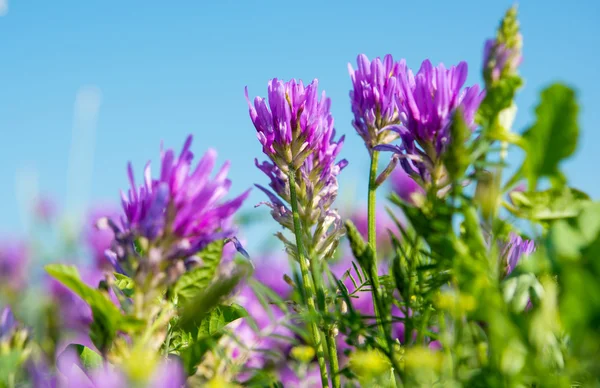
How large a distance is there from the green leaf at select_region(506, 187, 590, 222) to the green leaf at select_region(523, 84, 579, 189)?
39mm

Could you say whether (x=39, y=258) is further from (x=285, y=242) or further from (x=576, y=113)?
(x=576, y=113)

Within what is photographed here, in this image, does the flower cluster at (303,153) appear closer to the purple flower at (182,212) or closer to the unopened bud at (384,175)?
the unopened bud at (384,175)

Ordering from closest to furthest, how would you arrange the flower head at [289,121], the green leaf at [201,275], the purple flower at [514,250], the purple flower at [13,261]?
the green leaf at [201,275]
the purple flower at [514,250]
the flower head at [289,121]
the purple flower at [13,261]

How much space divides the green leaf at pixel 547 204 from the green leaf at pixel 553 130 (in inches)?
1.5

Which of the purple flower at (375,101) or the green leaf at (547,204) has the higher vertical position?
the purple flower at (375,101)

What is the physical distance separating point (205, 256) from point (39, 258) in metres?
2.00

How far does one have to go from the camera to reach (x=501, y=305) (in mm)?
545

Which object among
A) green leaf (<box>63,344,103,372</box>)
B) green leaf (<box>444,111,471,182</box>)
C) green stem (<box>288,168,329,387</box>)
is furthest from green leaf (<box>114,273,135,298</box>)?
green leaf (<box>444,111,471,182</box>)

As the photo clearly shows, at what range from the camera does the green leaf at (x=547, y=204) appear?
689 millimetres

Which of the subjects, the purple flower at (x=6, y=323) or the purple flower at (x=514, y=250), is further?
the purple flower at (x=514, y=250)

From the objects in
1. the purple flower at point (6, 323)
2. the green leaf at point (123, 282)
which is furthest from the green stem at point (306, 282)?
the purple flower at point (6, 323)

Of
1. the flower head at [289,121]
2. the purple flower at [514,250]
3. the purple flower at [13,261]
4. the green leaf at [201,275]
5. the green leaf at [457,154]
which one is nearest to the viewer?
the green leaf at [457,154]

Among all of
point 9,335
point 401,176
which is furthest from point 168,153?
point 401,176

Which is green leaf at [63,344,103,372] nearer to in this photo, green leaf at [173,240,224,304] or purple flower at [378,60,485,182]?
green leaf at [173,240,224,304]
